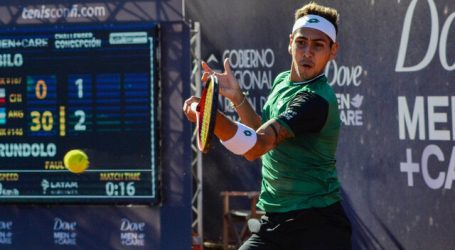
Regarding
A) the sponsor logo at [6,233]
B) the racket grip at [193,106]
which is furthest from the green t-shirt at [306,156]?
the sponsor logo at [6,233]

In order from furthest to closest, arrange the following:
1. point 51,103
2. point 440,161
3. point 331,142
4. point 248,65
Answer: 1. point 248,65
2. point 51,103
3. point 440,161
4. point 331,142

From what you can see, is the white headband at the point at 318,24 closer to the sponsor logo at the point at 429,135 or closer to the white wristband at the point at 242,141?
the white wristband at the point at 242,141

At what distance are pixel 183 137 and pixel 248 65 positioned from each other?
1229 mm

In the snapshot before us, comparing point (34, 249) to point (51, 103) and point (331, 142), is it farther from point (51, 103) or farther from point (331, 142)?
point (331, 142)

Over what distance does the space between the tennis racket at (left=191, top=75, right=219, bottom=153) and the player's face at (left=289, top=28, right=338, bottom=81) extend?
0.64 meters

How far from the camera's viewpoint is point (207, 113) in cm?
415

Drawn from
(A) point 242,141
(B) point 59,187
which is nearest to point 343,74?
(B) point 59,187

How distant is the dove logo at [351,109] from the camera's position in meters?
9.15

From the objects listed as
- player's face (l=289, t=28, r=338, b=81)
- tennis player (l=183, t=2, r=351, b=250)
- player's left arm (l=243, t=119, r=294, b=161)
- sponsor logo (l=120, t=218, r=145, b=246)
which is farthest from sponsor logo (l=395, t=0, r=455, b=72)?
player's left arm (l=243, t=119, r=294, b=161)

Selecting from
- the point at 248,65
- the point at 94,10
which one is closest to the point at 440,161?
the point at 248,65

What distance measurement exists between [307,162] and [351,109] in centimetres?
455

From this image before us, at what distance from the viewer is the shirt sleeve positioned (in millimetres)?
4430

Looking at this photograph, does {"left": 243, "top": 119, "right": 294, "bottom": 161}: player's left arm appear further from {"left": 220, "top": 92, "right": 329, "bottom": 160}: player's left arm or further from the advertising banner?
the advertising banner

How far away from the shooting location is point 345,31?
923cm
